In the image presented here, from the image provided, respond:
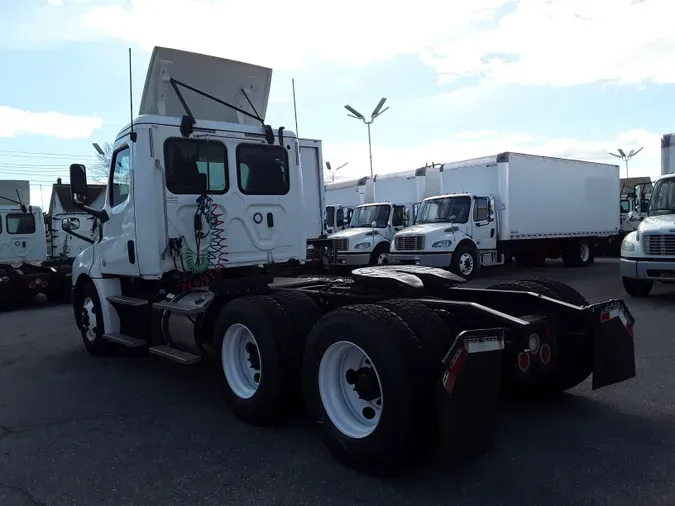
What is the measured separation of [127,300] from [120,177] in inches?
55.4

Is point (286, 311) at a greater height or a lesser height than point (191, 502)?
greater

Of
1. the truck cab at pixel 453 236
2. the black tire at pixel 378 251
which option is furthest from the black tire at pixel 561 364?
the black tire at pixel 378 251

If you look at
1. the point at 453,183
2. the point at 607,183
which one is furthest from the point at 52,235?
the point at 607,183

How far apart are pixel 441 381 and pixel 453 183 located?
15315 mm

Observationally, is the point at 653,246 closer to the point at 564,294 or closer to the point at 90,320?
the point at 564,294

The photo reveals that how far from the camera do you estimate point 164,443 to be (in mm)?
4379

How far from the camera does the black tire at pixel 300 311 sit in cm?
461

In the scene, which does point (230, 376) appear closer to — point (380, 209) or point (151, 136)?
point (151, 136)

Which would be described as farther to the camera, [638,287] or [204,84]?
[638,287]

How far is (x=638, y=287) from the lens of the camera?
35.8ft

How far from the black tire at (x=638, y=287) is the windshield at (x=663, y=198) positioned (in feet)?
4.39

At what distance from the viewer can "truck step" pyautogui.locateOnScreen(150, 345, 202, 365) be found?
530 cm

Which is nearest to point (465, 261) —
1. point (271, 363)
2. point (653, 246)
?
point (653, 246)

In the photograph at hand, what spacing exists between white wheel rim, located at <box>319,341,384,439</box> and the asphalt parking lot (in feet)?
0.99
